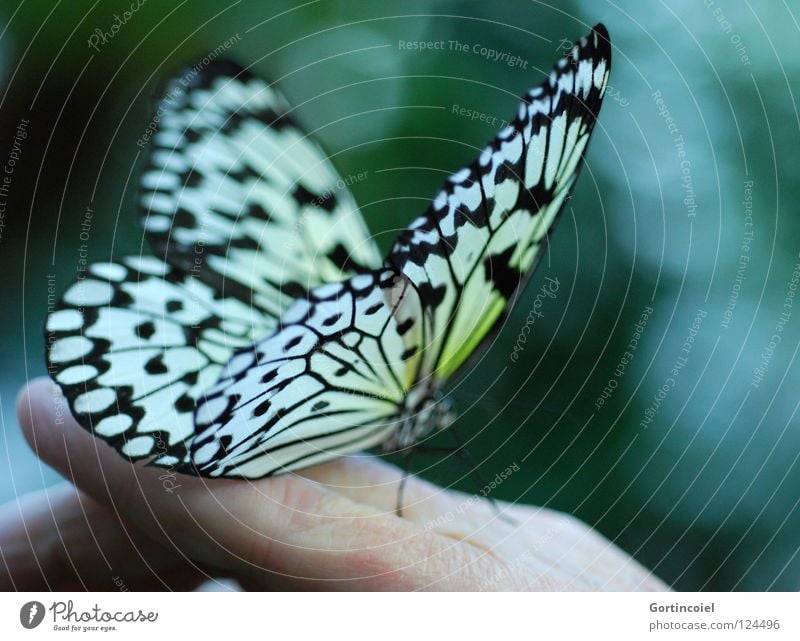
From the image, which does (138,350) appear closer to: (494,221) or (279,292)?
(279,292)

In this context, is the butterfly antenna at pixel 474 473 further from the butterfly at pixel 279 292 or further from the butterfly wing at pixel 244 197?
the butterfly wing at pixel 244 197

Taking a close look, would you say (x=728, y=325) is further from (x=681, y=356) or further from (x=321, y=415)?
(x=321, y=415)

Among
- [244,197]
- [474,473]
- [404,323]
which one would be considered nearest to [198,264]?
[244,197]

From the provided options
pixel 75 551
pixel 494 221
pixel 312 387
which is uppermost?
pixel 494 221

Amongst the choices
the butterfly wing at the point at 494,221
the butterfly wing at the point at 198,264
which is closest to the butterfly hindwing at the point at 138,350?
the butterfly wing at the point at 198,264

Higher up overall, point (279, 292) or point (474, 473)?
point (279, 292)

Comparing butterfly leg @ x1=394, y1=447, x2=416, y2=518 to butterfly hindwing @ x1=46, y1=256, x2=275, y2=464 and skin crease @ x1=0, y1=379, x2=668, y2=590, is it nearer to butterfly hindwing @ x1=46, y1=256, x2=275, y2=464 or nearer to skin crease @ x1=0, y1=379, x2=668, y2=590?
skin crease @ x1=0, y1=379, x2=668, y2=590
